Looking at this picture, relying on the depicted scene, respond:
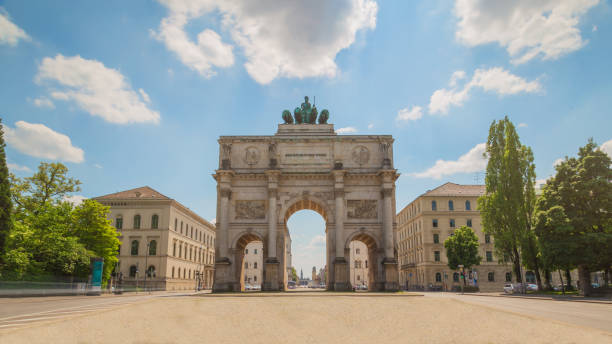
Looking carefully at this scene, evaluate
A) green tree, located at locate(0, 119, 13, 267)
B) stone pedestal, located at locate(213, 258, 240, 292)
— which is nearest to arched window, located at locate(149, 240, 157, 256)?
stone pedestal, located at locate(213, 258, 240, 292)

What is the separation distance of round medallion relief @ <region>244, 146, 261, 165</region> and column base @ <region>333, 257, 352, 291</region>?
42.0 feet

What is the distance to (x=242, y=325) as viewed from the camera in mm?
→ 11609

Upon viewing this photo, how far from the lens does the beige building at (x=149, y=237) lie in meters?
53.6

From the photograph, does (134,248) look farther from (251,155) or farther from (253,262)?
(253,262)

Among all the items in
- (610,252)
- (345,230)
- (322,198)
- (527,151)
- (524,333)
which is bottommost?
(524,333)

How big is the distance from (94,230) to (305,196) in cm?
2128

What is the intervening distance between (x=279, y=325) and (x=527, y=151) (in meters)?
36.3

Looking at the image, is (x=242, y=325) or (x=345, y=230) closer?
(x=242, y=325)

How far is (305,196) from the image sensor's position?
1614 inches

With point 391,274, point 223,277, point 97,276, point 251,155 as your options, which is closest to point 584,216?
point 391,274

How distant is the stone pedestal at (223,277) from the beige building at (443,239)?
32642 mm

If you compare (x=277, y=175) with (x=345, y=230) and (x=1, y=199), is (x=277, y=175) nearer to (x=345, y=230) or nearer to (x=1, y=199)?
(x=345, y=230)

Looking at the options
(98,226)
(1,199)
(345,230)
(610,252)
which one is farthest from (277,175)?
(610,252)

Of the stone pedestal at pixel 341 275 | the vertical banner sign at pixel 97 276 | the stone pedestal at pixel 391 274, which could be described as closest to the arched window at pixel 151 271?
the vertical banner sign at pixel 97 276
